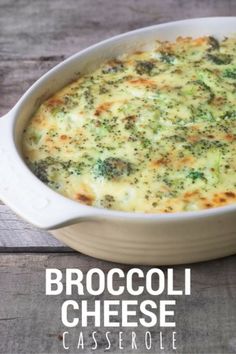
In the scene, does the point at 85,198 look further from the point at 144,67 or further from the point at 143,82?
the point at 144,67

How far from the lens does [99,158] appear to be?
2801 mm

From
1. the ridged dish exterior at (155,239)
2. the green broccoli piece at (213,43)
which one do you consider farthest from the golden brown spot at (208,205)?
the green broccoli piece at (213,43)

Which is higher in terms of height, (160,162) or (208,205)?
(160,162)

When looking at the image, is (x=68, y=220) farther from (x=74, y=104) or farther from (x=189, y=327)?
(x=74, y=104)

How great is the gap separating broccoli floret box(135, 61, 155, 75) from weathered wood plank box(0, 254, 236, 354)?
3.02 ft

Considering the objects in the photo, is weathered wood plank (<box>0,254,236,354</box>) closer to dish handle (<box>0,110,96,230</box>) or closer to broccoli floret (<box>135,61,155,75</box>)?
dish handle (<box>0,110,96,230</box>)

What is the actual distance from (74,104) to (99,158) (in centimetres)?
38

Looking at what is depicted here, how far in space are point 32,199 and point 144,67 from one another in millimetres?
1049

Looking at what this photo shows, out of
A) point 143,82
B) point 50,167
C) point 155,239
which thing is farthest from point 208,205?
point 143,82

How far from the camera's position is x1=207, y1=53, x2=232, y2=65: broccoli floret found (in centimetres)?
329

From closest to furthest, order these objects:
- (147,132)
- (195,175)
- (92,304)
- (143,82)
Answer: (92,304) → (195,175) → (147,132) → (143,82)

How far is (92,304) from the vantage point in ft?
8.22

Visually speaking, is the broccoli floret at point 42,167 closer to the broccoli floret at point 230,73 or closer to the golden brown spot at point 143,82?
the golden brown spot at point 143,82

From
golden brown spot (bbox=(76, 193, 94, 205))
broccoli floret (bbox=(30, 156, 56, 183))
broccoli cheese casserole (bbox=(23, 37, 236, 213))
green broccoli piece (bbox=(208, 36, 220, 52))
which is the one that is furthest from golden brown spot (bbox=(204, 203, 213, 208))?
green broccoli piece (bbox=(208, 36, 220, 52))
